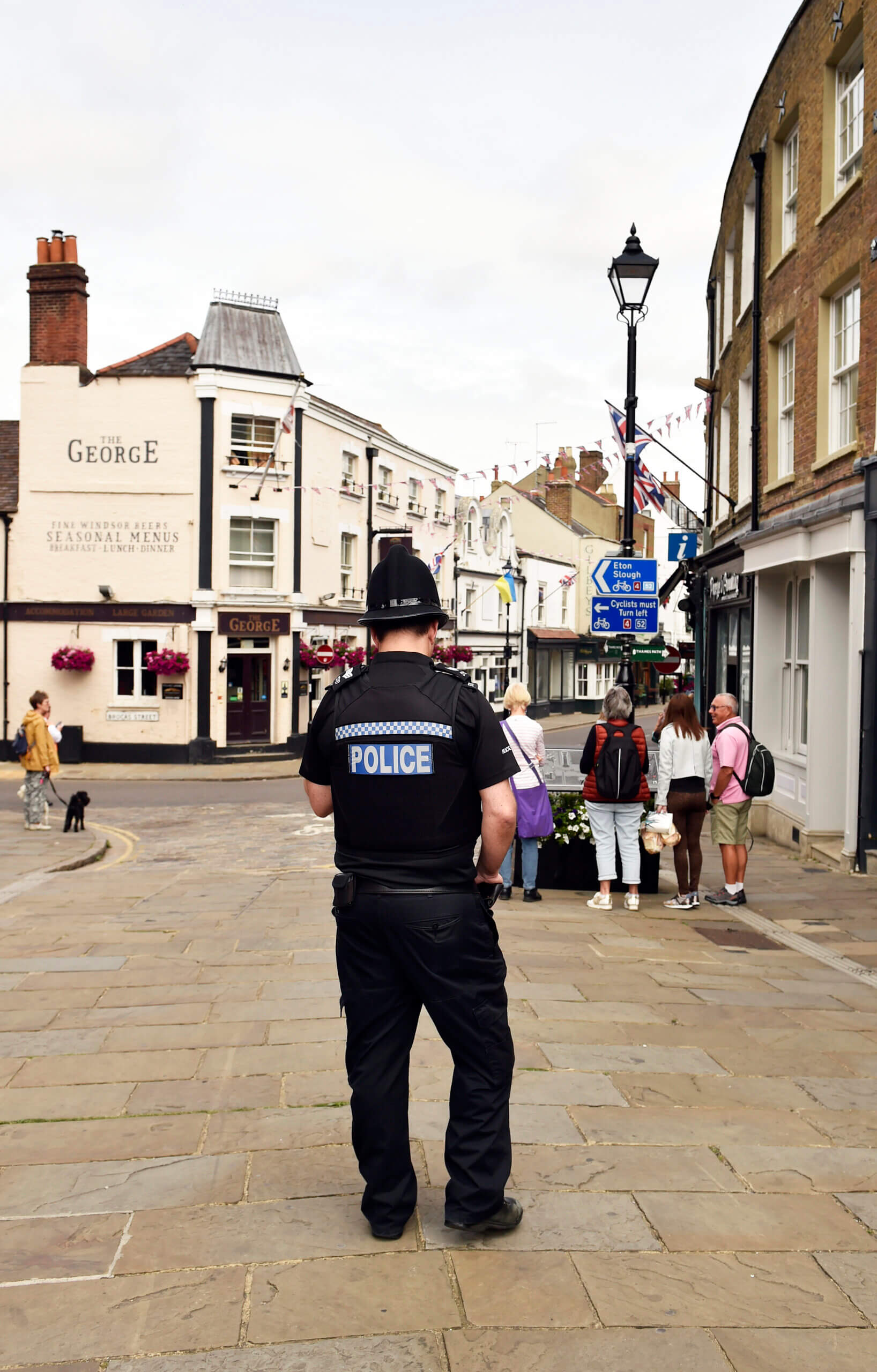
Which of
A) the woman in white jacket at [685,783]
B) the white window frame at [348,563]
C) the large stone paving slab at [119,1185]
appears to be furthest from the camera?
the white window frame at [348,563]

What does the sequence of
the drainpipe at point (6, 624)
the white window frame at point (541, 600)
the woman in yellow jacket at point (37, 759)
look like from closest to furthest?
the woman in yellow jacket at point (37, 759) → the drainpipe at point (6, 624) → the white window frame at point (541, 600)

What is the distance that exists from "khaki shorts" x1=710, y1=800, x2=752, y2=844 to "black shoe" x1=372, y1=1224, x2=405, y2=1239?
6.61 metres

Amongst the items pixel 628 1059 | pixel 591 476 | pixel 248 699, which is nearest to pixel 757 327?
pixel 628 1059

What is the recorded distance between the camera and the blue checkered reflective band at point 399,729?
11.2 feet

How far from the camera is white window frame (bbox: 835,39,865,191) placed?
12562mm

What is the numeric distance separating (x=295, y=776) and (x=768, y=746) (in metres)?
12.7

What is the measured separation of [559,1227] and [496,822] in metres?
1.27

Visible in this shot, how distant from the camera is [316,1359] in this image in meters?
2.80

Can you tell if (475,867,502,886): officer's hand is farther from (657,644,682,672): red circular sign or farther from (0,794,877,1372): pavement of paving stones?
(657,644,682,672): red circular sign

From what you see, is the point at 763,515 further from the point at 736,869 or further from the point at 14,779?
the point at 14,779

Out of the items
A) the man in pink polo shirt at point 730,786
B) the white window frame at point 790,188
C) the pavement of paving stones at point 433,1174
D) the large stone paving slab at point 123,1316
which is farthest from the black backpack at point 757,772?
the white window frame at point 790,188

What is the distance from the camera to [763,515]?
52.1 feet

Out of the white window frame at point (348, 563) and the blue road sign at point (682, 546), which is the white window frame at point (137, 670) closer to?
the white window frame at point (348, 563)

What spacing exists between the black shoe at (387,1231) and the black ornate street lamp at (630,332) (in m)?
8.51
